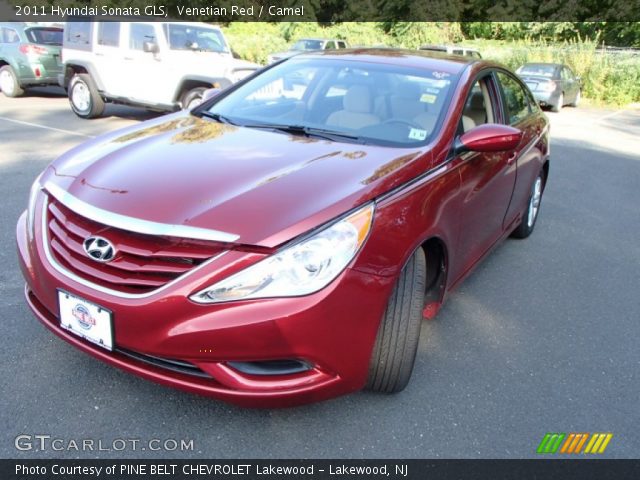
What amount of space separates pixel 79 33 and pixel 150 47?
198 cm

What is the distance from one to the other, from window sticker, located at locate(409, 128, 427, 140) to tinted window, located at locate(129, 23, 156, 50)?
7.35 meters

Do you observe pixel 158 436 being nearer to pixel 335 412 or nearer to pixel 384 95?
pixel 335 412

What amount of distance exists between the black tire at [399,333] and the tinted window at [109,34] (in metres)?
8.56

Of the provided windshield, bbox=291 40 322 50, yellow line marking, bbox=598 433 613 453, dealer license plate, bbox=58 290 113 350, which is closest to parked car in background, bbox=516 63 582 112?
windshield, bbox=291 40 322 50

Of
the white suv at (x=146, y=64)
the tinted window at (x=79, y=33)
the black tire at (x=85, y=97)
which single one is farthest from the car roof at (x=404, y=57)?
the tinted window at (x=79, y=33)

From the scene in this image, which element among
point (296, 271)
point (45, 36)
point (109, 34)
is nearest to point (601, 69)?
point (109, 34)

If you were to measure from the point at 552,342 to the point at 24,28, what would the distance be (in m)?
12.1

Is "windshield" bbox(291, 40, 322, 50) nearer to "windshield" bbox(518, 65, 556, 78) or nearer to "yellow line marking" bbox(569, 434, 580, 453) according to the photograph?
"windshield" bbox(518, 65, 556, 78)

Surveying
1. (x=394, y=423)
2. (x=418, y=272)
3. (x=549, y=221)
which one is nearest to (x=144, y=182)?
(x=418, y=272)

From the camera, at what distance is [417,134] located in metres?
2.94

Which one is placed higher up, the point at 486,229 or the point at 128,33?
the point at 128,33

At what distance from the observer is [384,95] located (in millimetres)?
3258

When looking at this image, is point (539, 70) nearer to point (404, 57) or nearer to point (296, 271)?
point (404, 57)
